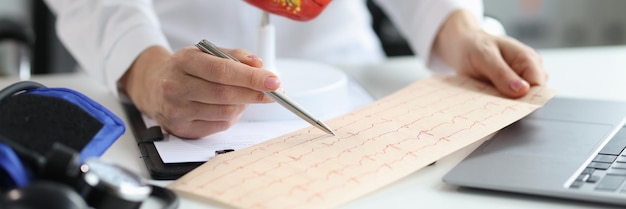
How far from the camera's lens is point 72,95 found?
612mm

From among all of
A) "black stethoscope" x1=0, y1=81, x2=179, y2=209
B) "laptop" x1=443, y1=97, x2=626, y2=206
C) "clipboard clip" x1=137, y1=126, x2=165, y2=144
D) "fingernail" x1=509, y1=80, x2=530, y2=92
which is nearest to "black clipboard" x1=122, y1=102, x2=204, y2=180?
"clipboard clip" x1=137, y1=126, x2=165, y2=144

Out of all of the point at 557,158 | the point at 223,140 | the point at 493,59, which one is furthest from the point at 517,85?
the point at 223,140

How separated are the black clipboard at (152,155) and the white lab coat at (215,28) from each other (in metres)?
0.09

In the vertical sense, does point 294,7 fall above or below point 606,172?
above

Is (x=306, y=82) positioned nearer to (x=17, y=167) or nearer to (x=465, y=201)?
(x=465, y=201)

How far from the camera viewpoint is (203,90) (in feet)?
2.51

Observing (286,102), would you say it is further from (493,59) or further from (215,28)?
(215,28)

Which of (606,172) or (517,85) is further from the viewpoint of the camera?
(517,85)

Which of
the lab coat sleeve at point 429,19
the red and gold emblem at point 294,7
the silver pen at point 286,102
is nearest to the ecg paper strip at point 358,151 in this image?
the silver pen at point 286,102

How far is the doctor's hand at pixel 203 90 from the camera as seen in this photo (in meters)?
0.73

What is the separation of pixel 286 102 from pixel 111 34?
0.30 meters

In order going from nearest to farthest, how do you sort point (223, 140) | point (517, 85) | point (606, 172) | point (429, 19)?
point (606, 172) → point (223, 140) → point (517, 85) → point (429, 19)

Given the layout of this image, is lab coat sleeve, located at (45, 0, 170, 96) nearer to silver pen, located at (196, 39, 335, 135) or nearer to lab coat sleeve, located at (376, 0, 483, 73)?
silver pen, located at (196, 39, 335, 135)

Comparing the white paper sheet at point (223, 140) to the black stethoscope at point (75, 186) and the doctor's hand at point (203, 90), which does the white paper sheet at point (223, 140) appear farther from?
the black stethoscope at point (75, 186)
